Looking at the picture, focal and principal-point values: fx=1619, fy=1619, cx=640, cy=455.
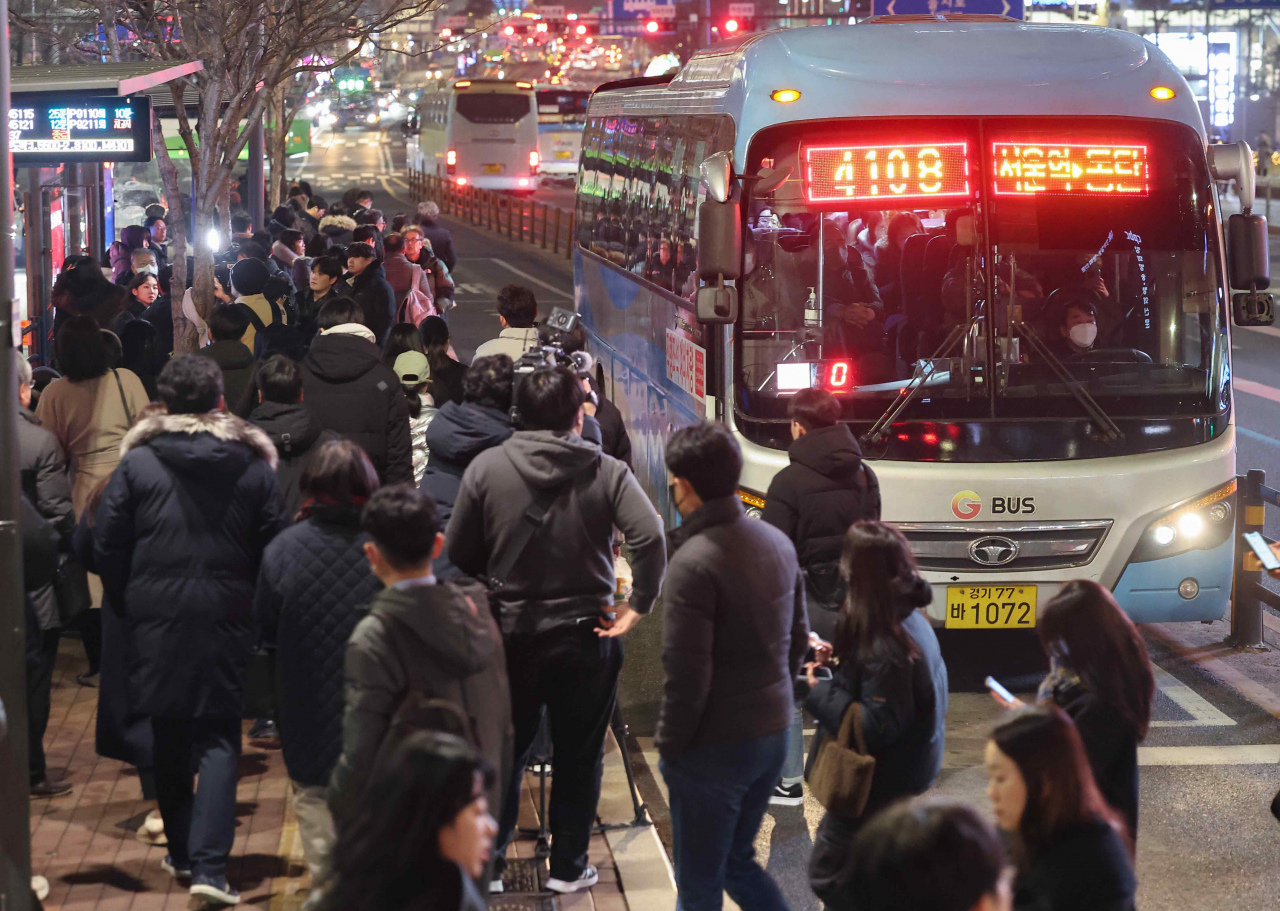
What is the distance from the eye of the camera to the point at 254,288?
11.1 meters

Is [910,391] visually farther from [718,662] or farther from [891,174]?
[718,662]

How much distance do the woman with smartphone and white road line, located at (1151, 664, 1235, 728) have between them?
3.75 meters

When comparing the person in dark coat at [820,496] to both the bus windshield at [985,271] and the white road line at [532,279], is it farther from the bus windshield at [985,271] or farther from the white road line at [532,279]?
the white road line at [532,279]

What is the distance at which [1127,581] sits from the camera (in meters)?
8.34

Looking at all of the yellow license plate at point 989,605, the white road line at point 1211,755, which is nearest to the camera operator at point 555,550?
the yellow license plate at point 989,605

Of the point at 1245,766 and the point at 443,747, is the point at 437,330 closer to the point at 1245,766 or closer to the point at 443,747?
the point at 1245,766

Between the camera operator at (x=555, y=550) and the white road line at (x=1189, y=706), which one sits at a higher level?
the camera operator at (x=555, y=550)

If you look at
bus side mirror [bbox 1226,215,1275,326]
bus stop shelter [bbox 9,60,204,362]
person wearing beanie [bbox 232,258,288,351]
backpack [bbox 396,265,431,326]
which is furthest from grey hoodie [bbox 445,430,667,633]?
backpack [bbox 396,265,431,326]

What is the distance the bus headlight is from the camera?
27.3ft

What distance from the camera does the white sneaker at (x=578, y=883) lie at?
18.4 ft

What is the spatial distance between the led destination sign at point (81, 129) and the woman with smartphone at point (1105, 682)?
7250 mm

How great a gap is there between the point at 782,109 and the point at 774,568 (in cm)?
445

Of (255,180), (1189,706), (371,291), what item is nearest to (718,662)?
(1189,706)

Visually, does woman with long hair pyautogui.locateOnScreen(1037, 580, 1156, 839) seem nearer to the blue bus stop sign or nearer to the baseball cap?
the baseball cap
